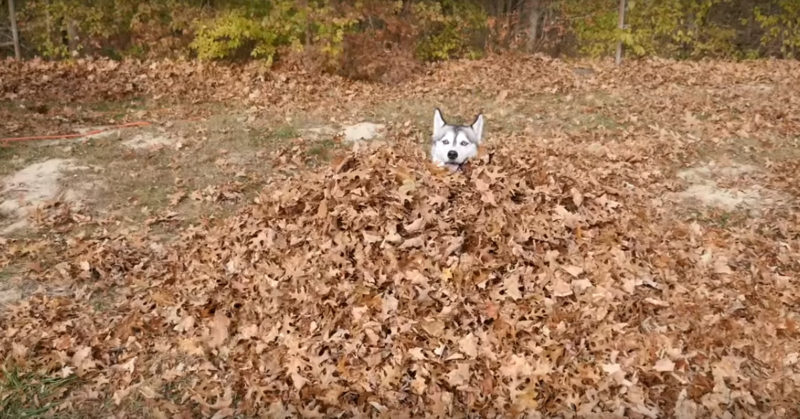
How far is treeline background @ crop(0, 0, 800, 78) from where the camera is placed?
15.8 meters

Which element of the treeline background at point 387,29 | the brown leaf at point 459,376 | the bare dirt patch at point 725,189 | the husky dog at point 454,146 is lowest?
the brown leaf at point 459,376

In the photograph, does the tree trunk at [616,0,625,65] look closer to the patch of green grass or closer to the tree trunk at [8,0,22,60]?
the patch of green grass

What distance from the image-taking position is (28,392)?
5094mm

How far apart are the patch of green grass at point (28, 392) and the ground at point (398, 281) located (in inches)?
0.7

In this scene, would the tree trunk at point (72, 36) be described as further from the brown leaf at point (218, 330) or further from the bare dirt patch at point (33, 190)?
the brown leaf at point (218, 330)

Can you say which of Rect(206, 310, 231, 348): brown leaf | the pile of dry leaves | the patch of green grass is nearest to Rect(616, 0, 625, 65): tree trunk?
the pile of dry leaves

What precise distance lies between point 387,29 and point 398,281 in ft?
39.7

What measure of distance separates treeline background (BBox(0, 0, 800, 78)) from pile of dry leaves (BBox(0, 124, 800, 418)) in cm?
950

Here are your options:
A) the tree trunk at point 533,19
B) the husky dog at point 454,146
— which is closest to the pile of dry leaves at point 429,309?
the husky dog at point 454,146

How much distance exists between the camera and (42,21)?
16984 mm

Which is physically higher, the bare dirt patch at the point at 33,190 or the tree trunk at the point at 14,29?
the tree trunk at the point at 14,29

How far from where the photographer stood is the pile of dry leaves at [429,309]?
16.2 ft

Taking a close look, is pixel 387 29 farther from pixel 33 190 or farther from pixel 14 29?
pixel 14 29

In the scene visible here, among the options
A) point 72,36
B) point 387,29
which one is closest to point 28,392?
point 387,29
